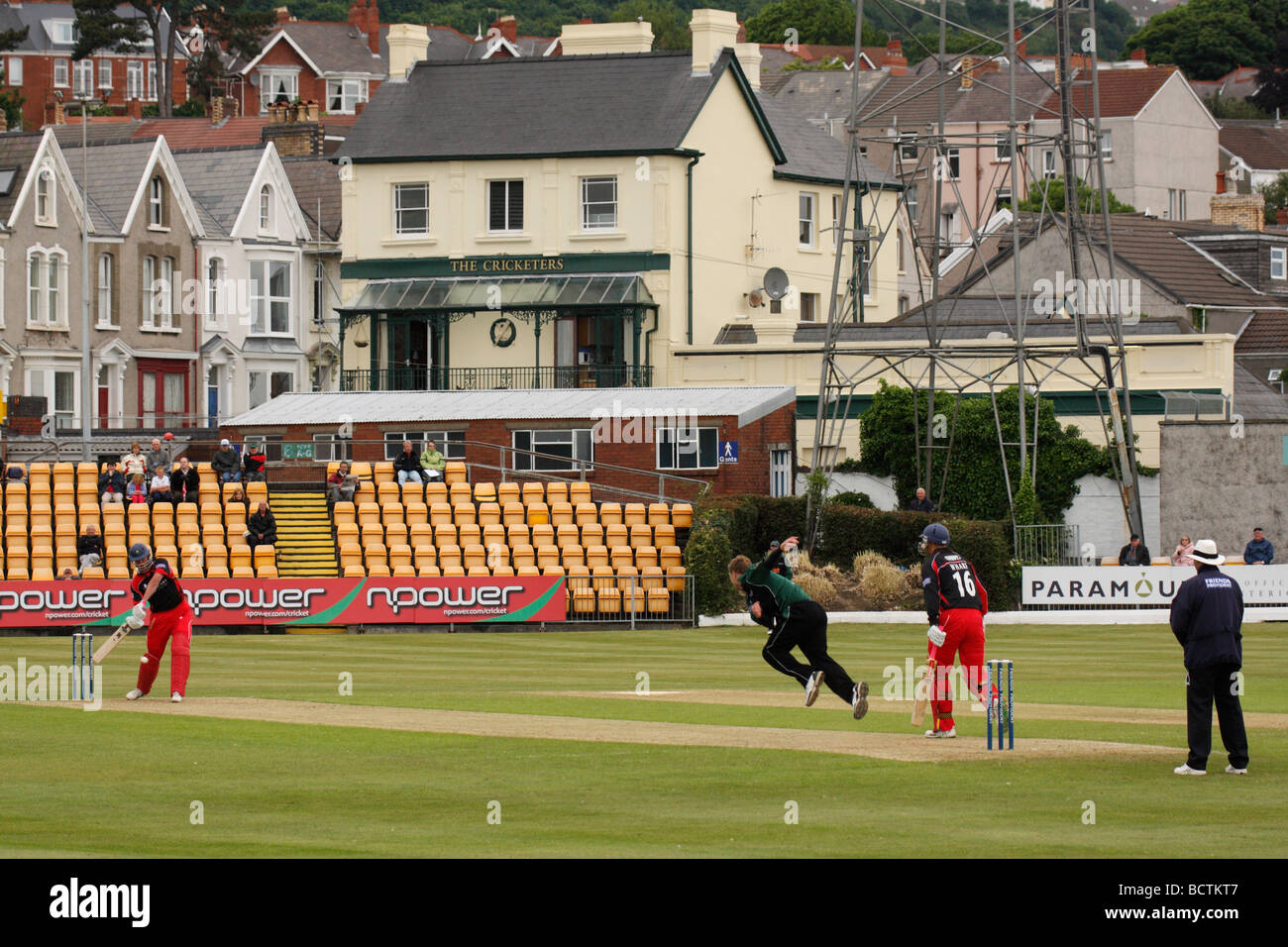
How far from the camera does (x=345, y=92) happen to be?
129750 mm

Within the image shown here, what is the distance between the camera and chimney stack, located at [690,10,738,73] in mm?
59406

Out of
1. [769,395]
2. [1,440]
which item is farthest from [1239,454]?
[1,440]

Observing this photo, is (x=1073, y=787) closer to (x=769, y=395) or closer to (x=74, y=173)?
(x=769, y=395)

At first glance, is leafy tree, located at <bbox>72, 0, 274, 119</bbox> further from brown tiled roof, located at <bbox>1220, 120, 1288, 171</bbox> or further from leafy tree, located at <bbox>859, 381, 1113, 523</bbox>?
leafy tree, located at <bbox>859, 381, 1113, 523</bbox>

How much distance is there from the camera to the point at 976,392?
52.9 m

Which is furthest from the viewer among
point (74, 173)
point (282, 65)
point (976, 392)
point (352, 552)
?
point (282, 65)

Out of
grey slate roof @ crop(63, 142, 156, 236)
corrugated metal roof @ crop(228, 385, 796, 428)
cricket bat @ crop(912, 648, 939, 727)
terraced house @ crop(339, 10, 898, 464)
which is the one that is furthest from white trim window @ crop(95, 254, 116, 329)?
cricket bat @ crop(912, 648, 939, 727)

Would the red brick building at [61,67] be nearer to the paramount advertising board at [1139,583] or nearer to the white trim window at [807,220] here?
the white trim window at [807,220]

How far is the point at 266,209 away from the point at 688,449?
23951mm

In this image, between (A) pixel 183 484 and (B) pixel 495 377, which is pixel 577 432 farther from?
(A) pixel 183 484

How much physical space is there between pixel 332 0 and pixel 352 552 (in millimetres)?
121897

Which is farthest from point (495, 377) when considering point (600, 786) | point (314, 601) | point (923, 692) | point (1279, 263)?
point (600, 786)

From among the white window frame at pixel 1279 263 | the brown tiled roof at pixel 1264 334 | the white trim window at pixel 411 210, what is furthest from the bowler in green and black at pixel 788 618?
the white window frame at pixel 1279 263
